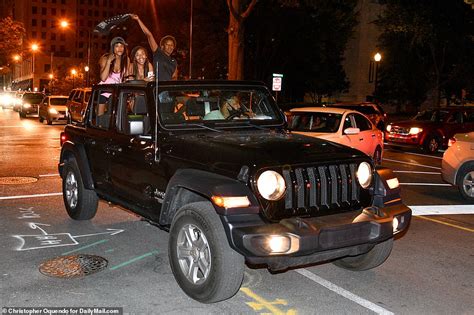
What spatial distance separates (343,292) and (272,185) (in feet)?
4.37

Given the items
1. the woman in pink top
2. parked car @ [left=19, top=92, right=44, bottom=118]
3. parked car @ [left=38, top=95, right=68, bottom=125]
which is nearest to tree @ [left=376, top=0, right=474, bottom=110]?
parked car @ [left=38, top=95, right=68, bottom=125]

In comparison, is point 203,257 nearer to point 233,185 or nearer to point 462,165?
point 233,185

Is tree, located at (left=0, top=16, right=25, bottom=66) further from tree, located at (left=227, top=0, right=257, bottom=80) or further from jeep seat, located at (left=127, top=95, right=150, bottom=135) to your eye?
jeep seat, located at (left=127, top=95, right=150, bottom=135)

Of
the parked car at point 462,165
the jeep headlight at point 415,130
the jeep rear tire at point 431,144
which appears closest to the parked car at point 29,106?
the jeep headlight at point 415,130

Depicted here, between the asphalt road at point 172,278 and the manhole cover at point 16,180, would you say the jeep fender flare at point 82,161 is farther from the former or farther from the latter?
the manhole cover at point 16,180

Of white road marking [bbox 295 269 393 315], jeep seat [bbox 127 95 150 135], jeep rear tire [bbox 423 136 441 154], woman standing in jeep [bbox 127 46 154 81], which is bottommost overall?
white road marking [bbox 295 269 393 315]

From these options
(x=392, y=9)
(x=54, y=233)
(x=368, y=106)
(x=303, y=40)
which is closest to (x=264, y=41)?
(x=303, y=40)

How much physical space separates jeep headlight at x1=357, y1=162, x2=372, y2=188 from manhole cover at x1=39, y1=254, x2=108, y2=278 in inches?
107

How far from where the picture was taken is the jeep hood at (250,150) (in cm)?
464

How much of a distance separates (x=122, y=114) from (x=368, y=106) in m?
19.0

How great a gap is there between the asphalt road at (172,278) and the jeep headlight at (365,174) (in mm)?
996

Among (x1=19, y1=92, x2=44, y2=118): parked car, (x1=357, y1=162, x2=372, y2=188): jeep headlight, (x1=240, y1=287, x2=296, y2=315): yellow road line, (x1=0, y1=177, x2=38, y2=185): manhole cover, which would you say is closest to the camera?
(x1=240, y1=287, x2=296, y2=315): yellow road line

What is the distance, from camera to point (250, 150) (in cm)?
482

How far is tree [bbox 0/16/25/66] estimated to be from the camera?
37.7m
